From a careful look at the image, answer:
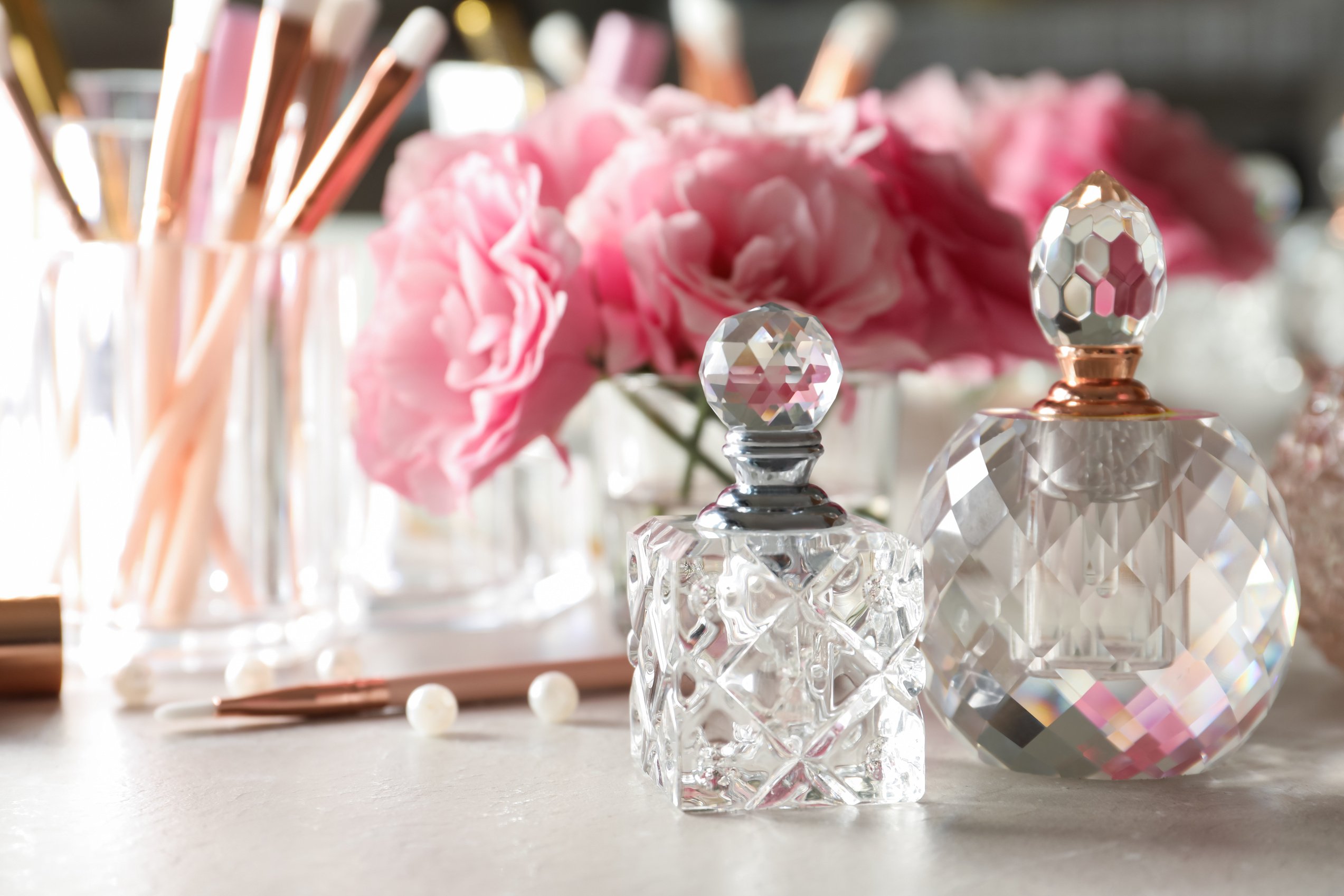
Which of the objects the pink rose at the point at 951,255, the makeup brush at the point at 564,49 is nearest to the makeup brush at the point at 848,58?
the makeup brush at the point at 564,49

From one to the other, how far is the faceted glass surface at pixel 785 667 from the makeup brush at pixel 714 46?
459 mm

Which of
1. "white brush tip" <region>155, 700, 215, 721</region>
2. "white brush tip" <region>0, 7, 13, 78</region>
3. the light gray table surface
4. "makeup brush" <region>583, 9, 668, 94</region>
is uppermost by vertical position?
"makeup brush" <region>583, 9, 668, 94</region>

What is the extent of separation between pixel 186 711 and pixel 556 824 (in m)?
0.14

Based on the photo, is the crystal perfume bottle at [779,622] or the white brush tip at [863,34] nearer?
the crystal perfume bottle at [779,622]

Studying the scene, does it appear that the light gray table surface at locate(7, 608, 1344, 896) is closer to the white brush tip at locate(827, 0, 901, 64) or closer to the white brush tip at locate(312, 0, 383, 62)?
the white brush tip at locate(312, 0, 383, 62)

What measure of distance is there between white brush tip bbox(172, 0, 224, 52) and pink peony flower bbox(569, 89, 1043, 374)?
13 cm

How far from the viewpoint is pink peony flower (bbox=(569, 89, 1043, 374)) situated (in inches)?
16.7

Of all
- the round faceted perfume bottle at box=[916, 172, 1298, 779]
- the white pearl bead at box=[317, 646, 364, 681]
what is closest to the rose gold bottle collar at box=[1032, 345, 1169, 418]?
the round faceted perfume bottle at box=[916, 172, 1298, 779]

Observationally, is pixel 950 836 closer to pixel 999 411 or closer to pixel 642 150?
pixel 999 411

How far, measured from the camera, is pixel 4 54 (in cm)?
44

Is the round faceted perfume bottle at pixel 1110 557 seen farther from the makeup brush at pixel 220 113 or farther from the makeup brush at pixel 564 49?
the makeup brush at pixel 564 49

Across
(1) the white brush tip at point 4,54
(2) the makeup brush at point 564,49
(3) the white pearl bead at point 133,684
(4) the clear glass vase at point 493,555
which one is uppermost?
(2) the makeup brush at point 564,49

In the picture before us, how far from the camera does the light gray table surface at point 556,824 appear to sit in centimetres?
29

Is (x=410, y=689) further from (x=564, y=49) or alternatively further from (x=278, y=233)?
(x=564, y=49)
